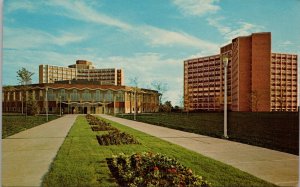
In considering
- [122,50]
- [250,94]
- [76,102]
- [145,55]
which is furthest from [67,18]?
[76,102]

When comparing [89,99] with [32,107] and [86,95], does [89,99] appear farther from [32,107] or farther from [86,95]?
[32,107]

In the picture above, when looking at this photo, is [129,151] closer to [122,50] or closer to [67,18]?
[122,50]

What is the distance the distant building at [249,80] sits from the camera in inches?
1714

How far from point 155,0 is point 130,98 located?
54769 mm

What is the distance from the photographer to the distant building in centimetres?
4353

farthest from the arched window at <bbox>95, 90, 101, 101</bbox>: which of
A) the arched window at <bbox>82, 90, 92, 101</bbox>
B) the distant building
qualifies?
A: the distant building

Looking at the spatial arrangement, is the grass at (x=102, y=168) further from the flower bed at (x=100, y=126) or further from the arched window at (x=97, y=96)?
the arched window at (x=97, y=96)

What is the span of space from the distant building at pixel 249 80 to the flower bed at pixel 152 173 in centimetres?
3064

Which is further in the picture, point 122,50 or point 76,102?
point 76,102

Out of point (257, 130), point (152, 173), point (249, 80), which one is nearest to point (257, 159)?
point (152, 173)

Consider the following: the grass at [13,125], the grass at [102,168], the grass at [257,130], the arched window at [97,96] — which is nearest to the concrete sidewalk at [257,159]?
the grass at [102,168]

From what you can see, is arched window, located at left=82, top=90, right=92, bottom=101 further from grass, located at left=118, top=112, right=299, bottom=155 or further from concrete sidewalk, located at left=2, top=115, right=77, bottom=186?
concrete sidewalk, located at left=2, top=115, right=77, bottom=186

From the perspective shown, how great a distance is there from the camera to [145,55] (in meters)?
10.3

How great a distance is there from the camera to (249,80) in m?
46.0
